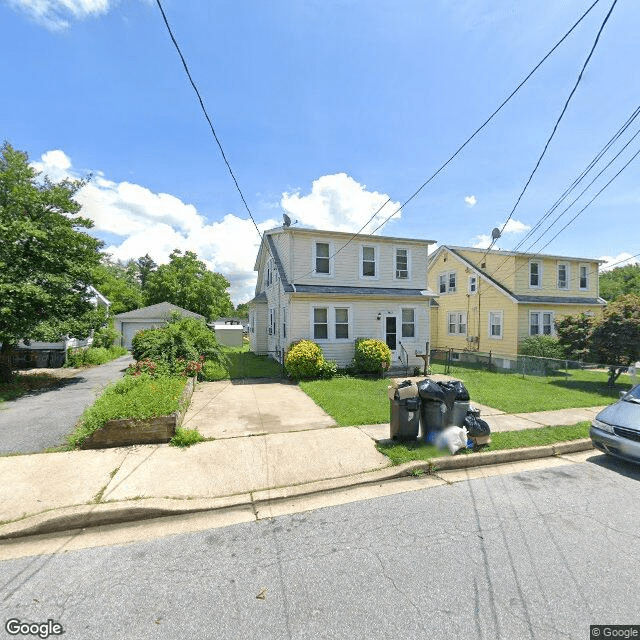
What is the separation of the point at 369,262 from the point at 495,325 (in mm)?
9375

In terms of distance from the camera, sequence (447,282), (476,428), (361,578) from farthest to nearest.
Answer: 1. (447,282)
2. (476,428)
3. (361,578)

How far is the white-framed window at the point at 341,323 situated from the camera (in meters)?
14.3

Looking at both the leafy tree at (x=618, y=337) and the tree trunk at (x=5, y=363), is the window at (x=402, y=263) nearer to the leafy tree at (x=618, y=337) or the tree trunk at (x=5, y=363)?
the leafy tree at (x=618, y=337)

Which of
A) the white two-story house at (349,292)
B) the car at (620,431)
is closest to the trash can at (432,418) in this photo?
the car at (620,431)

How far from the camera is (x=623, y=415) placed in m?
5.49

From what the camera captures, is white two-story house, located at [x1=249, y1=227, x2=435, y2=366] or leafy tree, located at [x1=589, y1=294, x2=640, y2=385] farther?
white two-story house, located at [x1=249, y1=227, x2=435, y2=366]

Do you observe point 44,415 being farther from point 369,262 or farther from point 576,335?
point 576,335

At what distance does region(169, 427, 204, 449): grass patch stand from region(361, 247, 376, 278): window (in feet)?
35.5

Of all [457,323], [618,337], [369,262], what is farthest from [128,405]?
[457,323]

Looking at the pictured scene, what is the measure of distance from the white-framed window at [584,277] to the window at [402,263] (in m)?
12.7

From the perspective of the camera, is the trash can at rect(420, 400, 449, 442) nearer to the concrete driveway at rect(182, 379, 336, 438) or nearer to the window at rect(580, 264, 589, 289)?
the concrete driveway at rect(182, 379, 336, 438)

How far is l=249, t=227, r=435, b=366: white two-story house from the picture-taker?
13930 mm

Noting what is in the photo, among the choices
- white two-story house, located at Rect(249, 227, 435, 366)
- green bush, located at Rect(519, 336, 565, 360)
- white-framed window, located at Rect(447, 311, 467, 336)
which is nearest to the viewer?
white two-story house, located at Rect(249, 227, 435, 366)

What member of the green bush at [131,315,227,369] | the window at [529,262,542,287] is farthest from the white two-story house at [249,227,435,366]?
the window at [529,262,542,287]
